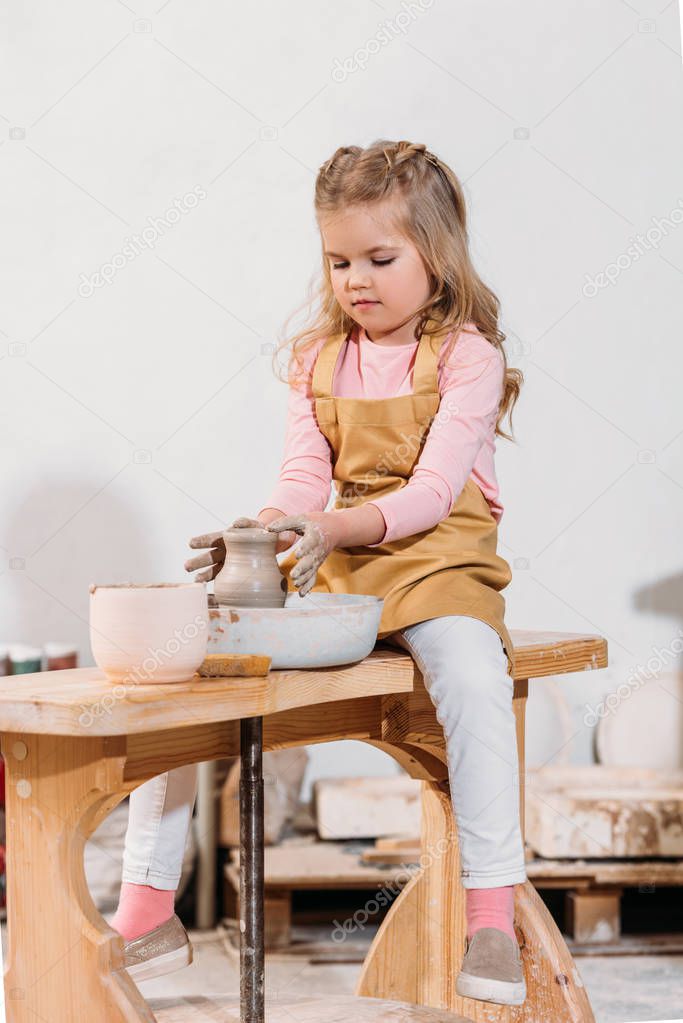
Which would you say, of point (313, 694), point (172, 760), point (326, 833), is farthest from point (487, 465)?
point (326, 833)

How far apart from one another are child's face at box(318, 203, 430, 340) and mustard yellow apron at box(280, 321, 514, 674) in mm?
80

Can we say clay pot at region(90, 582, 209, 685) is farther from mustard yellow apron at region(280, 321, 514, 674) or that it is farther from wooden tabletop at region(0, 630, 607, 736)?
mustard yellow apron at region(280, 321, 514, 674)

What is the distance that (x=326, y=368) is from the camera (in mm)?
1823

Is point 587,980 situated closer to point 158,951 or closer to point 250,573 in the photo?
point 158,951

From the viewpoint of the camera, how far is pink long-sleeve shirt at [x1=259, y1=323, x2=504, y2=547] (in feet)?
5.30

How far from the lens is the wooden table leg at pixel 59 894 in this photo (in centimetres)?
123

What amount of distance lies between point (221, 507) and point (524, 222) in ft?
3.38

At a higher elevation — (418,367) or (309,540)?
(418,367)

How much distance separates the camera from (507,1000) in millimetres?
1450

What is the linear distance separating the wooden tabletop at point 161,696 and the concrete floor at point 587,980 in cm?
122

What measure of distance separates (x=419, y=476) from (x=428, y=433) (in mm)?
113

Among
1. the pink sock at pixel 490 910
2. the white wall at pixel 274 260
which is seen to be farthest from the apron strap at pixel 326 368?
the white wall at pixel 274 260

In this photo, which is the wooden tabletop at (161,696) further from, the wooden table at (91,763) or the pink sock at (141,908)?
the pink sock at (141,908)

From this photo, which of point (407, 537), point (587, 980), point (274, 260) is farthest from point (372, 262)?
point (587, 980)
